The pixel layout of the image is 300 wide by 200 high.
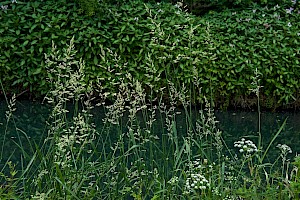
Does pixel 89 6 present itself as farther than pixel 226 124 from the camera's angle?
Yes

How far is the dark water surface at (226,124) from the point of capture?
435 cm

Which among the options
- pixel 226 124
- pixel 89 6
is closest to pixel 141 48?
pixel 89 6

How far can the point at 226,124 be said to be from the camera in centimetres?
521

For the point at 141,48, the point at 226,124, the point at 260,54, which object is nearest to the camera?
the point at 226,124

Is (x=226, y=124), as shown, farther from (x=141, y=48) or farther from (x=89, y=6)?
(x=89, y=6)

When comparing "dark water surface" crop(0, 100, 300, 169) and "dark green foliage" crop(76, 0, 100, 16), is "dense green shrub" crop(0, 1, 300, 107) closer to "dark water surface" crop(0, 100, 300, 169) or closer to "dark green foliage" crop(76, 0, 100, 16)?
"dark green foliage" crop(76, 0, 100, 16)

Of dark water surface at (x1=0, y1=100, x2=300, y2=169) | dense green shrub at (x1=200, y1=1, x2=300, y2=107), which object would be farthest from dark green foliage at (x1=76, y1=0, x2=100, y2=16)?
dense green shrub at (x1=200, y1=1, x2=300, y2=107)

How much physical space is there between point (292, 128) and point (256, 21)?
1.69 m

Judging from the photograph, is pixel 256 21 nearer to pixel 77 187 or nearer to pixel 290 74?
pixel 290 74

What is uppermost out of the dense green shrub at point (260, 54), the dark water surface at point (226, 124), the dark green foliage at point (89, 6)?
the dark green foliage at point (89, 6)

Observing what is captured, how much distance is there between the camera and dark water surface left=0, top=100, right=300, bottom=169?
4352 mm

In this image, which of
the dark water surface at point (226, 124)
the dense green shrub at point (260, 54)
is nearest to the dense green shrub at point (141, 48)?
the dense green shrub at point (260, 54)

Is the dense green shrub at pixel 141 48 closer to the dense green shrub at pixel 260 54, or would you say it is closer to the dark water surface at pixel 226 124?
the dense green shrub at pixel 260 54

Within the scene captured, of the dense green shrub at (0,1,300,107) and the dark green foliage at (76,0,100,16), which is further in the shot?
the dark green foliage at (76,0,100,16)
